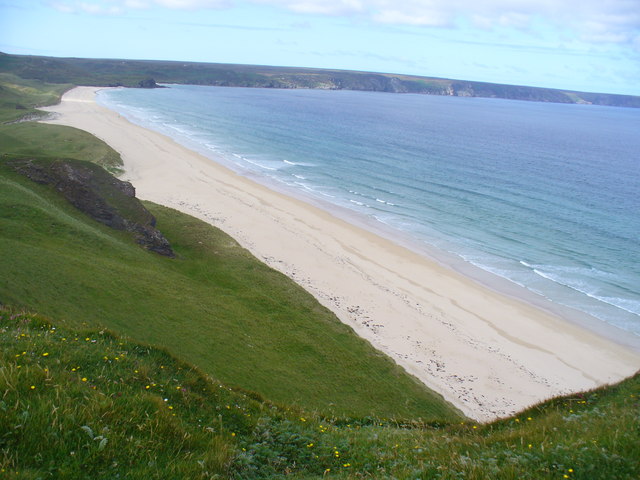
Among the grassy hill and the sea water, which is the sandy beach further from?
the sea water

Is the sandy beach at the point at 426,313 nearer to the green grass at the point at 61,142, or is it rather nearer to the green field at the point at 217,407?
the green field at the point at 217,407

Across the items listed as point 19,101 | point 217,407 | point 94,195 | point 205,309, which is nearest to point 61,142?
point 94,195

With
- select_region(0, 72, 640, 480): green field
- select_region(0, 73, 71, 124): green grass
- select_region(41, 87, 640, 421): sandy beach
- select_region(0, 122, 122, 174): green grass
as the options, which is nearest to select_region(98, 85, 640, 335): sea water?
select_region(41, 87, 640, 421): sandy beach

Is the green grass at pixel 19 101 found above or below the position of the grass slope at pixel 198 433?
above

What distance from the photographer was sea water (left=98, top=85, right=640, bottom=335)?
49750 mm

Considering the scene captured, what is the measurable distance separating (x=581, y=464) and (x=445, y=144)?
127 m

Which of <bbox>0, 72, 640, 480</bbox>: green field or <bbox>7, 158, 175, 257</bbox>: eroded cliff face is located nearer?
<bbox>0, 72, 640, 480</bbox>: green field

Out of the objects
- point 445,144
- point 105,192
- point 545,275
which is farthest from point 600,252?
point 445,144

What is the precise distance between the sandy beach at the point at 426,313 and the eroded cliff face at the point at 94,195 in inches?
412

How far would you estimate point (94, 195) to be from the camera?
3988 cm

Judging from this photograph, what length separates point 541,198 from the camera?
76.6m

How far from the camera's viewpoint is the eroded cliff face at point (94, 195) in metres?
38.4

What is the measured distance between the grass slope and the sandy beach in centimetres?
1719

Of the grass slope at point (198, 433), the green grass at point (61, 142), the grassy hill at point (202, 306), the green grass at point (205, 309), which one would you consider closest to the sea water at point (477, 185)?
the green grass at point (61, 142)
